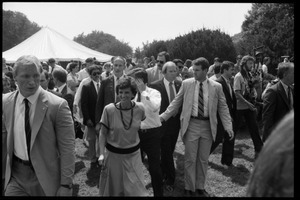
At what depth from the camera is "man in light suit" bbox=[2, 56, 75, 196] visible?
3.12 m

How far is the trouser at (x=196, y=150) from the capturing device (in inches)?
214

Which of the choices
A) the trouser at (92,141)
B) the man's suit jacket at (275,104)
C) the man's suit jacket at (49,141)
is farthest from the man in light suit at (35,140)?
the trouser at (92,141)

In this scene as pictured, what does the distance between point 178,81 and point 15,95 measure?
375cm

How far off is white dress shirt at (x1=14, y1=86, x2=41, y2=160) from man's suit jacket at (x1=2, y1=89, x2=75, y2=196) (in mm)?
36

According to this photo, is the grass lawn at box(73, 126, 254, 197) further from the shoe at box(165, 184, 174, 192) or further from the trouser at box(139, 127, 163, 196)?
the trouser at box(139, 127, 163, 196)

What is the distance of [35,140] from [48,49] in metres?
21.9

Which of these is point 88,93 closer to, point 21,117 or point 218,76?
point 218,76

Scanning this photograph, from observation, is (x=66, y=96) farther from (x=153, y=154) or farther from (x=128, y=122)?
(x=128, y=122)

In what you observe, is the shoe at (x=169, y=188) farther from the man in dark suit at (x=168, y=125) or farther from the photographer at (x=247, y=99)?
the photographer at (x=247, y=99)

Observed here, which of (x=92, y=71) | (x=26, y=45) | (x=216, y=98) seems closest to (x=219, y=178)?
(x=216, y=98)

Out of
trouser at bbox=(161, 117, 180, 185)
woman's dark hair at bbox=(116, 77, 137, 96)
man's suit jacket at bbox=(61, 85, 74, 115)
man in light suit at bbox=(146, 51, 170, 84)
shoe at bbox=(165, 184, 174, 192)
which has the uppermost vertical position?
man in light suit at bbox=(146, 51, 170, 84)

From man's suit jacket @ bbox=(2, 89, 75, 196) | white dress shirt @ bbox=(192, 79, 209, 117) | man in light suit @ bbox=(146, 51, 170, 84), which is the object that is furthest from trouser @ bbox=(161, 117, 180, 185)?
man's suit jacket @ bbox=(2, 89, 75, 196)

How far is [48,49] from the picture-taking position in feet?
77.8

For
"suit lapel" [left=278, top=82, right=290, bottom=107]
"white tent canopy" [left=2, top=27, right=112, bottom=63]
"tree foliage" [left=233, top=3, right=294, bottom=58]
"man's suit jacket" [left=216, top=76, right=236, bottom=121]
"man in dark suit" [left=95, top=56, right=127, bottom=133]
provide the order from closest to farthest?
"suit lapel" [left=278, top=82, right=290, bottom=107] < "man in dark suit" [left=95, top=56, right=127, bottom=133] < "man's suit jacket" [left=216, top=76, right=236, bottom=121] < "white tent canopy" [left=2, top=27, right=112, bottom=63] < "tree foliage" [left=233, top=3, right=294, bottom=58]
